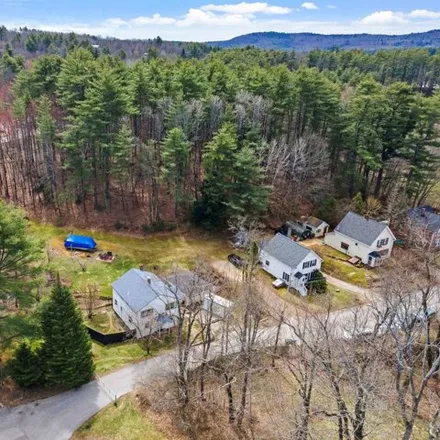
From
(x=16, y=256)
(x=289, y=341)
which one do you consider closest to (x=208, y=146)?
(x=289, y=341)

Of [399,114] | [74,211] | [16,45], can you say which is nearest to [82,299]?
[74,211]

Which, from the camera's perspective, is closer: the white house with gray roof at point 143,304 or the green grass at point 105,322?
the white house with gray roof at point 143,304

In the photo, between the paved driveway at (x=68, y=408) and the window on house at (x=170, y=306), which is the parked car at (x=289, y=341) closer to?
the paved driveway at (x=68, y=408)

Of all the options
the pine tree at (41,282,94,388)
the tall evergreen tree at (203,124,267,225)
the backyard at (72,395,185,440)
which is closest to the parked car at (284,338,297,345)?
the backyard at (72,395,185,440)

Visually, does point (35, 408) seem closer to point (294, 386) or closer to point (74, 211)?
point (294, 386)

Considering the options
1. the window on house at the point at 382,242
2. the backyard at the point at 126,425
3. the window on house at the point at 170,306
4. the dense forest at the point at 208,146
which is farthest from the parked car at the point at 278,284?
the backyard at the point at 126,425
